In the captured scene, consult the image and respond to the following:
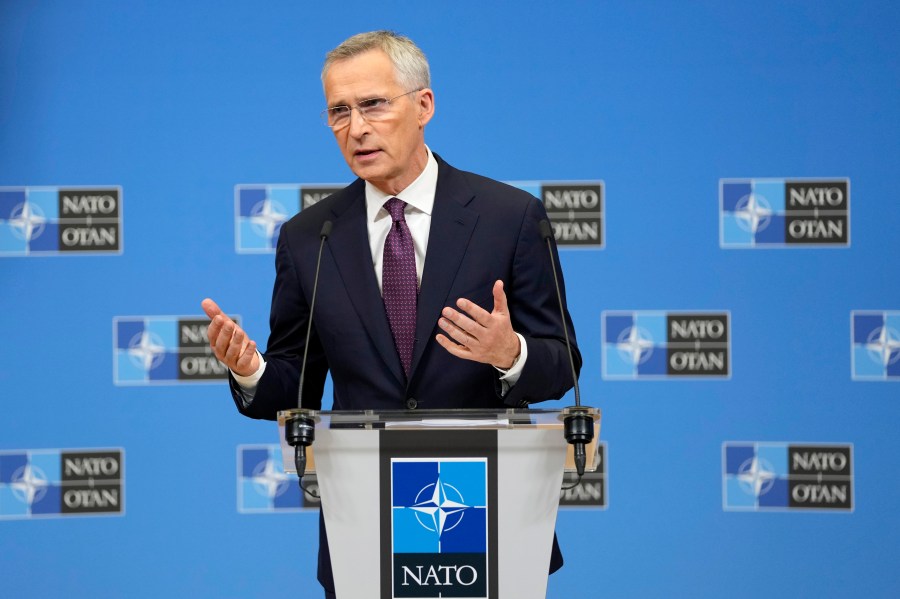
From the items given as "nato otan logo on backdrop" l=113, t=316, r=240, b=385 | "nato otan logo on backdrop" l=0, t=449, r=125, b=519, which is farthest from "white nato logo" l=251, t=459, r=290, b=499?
"nato otan logo on backdrop" l=0, t=449, r=125, b=519

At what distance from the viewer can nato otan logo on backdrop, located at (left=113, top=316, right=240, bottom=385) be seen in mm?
3818

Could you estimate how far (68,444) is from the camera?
3844mm

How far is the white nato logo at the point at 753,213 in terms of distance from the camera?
3736 mm

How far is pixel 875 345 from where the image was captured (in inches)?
147

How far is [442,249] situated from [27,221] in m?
2.40

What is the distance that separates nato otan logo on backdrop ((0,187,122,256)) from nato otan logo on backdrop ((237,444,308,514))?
962mm

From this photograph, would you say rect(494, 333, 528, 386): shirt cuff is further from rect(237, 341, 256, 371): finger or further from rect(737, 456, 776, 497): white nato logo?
rect(737, 456, 776, 497): white nato logo

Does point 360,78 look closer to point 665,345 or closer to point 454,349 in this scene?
point 454,349

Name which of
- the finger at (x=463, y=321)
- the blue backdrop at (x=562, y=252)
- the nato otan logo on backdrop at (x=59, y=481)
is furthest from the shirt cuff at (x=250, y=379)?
the nato otan logo on backdrop at (x=59, y=481)

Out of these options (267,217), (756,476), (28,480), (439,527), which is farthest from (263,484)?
(439,527)

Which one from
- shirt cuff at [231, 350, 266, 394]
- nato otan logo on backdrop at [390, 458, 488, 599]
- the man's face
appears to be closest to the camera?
nato otan logo on backdrop at [390, 458, 488, 599]

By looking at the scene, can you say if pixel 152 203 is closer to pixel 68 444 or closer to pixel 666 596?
pixel 68 444

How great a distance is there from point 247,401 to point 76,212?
7.11 ft

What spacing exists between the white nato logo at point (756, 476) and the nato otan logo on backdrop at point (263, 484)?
63.2 inches
